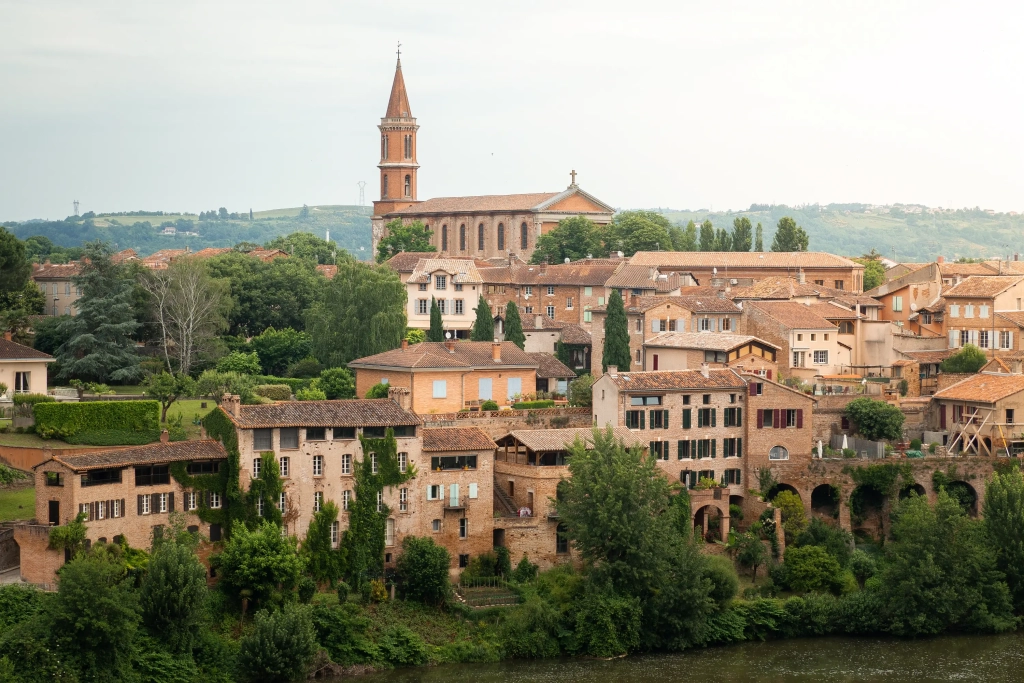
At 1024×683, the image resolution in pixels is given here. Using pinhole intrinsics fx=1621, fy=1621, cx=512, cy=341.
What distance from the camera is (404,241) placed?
104 metres

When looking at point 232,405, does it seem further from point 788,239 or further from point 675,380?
point 788,239

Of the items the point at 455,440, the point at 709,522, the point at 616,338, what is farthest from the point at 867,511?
the point at 455,440

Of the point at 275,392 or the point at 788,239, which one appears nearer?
the point at 275,392

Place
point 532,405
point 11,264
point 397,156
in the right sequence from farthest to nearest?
1. point 397,156
2. point 11,264
3. point 532,405

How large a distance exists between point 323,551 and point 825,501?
1953 centimetres

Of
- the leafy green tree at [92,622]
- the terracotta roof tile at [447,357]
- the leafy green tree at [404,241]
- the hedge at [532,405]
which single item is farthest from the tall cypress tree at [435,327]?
the leafy green tree at [92,622]

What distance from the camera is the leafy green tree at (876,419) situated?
6081 cm

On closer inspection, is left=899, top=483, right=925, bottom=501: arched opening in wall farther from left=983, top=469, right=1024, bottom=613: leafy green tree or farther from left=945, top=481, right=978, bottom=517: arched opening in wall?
left=983, top=469, right=1024, bottom=613: leafy green tree

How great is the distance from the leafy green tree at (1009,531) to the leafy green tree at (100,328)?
34.1 m

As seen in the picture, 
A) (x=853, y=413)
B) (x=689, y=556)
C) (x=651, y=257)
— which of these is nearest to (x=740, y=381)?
(x=853, y=413)

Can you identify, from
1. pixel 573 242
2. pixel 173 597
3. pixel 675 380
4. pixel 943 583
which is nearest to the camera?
pixel 173 597

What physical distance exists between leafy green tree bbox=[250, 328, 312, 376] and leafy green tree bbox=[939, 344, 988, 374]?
91.8ft

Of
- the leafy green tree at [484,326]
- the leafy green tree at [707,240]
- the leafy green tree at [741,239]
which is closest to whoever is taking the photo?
the leafy green tree at [484,326]

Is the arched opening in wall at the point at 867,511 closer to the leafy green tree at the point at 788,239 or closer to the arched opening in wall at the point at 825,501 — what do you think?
the arched opening in wall at the point at 825,501
